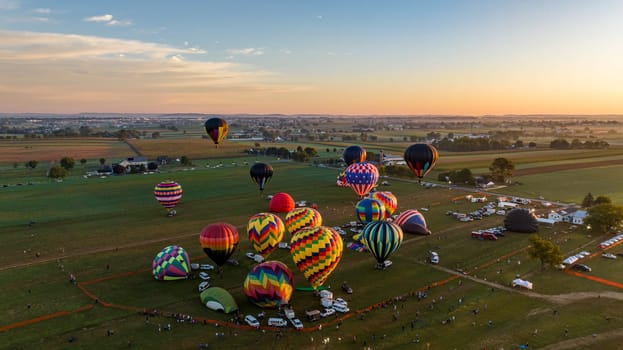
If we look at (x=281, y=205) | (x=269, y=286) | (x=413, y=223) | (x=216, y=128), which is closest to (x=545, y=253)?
(x=413, y=223)

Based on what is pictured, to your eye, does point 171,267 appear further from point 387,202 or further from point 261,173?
point 261,173

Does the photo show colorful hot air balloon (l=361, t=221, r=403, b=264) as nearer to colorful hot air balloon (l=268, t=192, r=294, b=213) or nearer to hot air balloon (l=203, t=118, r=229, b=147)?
colorful hot air balloon (l=268, t=192, r=294, b=213)

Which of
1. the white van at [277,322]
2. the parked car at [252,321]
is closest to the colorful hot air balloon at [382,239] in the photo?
the white van at [277,322]

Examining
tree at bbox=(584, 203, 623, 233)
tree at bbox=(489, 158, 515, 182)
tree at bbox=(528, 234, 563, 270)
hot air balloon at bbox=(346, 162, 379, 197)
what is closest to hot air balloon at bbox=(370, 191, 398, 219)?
hot air balloon at bbox=(346, 162, 379, 197)

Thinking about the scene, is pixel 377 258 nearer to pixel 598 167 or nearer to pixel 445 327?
pixel 445 327

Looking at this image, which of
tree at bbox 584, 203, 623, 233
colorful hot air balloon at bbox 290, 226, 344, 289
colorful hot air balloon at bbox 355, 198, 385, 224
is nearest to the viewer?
colorful hot air balloon at bbox 290, 226, 344, 289
